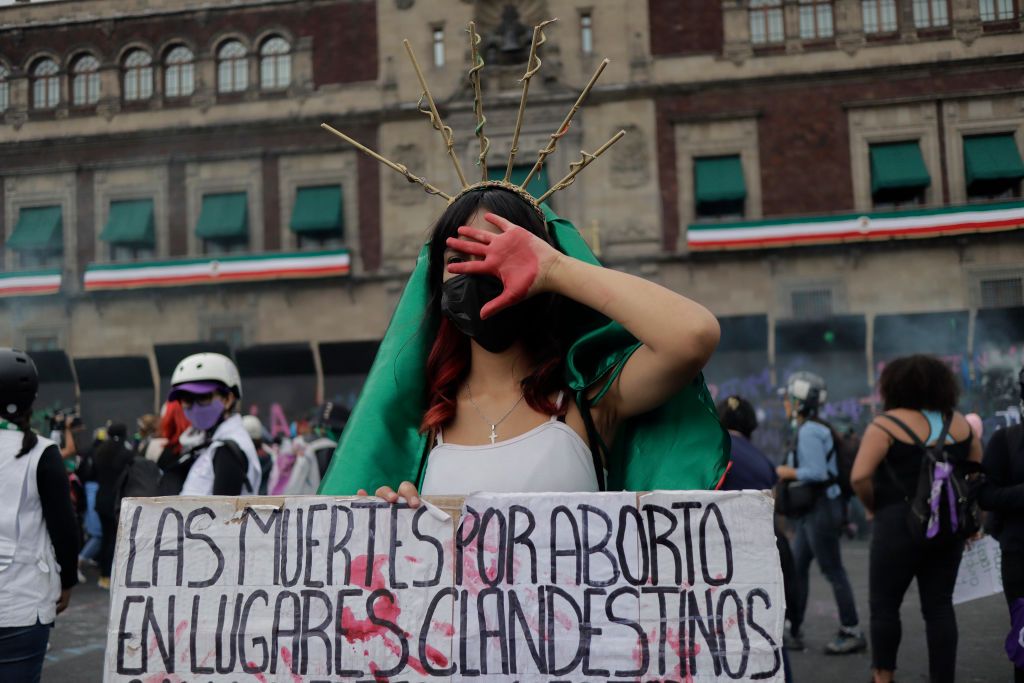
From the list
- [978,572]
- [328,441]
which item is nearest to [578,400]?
[978,572]

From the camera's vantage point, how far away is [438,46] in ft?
72.9

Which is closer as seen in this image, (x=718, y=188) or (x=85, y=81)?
(x=718, y=188)

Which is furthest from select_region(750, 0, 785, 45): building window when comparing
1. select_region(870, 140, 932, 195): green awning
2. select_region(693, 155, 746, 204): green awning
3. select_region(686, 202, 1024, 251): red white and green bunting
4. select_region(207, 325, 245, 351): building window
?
select_region(207, 325, 245, 351): building window

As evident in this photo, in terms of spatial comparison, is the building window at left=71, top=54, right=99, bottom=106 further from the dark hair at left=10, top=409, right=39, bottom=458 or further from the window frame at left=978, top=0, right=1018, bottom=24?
the dark hair at left=10, top=409, right=39, bottom=458

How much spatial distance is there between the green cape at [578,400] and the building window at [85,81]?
24276 millimetres

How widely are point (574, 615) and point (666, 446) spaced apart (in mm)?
514

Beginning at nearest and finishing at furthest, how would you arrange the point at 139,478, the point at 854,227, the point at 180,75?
the point at 139,478 → the point at 854,227 → the point at 180,75

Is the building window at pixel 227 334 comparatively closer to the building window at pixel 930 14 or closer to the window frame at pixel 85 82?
the window frame at pixel 85 82

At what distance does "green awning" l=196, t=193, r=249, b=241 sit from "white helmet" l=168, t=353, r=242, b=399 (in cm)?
1872

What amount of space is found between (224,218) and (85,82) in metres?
5.25

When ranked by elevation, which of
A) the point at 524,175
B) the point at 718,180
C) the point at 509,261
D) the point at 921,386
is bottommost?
the point at 921,386

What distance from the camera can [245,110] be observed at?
2298cm

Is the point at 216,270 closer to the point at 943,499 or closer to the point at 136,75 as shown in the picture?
the point at 136,75

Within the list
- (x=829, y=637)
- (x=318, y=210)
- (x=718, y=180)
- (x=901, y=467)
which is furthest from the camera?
(x=318, y=210)
